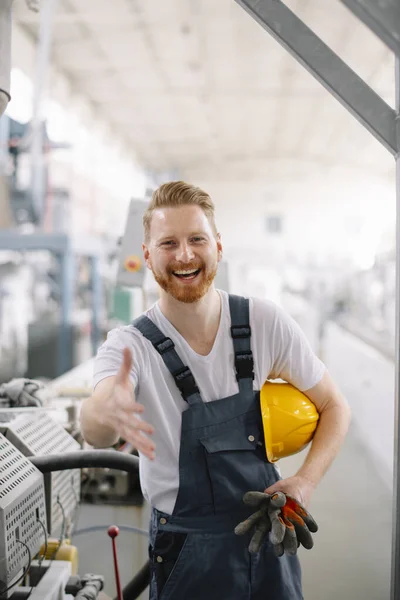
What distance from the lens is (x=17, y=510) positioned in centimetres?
136

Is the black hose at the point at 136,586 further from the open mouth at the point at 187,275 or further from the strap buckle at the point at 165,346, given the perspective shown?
the open mouth at the point at 187,275

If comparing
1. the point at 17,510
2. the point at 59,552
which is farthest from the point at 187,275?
the point at 59,552

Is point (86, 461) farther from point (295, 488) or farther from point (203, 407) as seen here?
point (295, 488)

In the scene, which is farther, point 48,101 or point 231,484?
point 48,101

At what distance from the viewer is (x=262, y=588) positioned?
126cm

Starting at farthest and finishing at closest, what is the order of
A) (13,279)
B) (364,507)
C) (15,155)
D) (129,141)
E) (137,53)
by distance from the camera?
(129,141)
(137,53)
(13,279)
(15,155)
(364,507)

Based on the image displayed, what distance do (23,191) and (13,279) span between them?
0.95m

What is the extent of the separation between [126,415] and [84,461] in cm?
74

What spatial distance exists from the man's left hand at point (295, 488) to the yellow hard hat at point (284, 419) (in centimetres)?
9

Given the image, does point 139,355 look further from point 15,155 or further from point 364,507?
point 15,155

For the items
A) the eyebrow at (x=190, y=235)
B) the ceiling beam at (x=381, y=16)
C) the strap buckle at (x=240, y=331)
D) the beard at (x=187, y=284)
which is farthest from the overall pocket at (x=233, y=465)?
the ceiling beam at (x=381, y=16)

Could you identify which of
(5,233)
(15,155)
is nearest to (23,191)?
(15,155)

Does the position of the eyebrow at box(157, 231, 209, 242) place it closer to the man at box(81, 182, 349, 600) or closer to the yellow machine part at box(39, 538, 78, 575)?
the man at box(81, 182, 349, 600)

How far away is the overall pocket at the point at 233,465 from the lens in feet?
4.05
